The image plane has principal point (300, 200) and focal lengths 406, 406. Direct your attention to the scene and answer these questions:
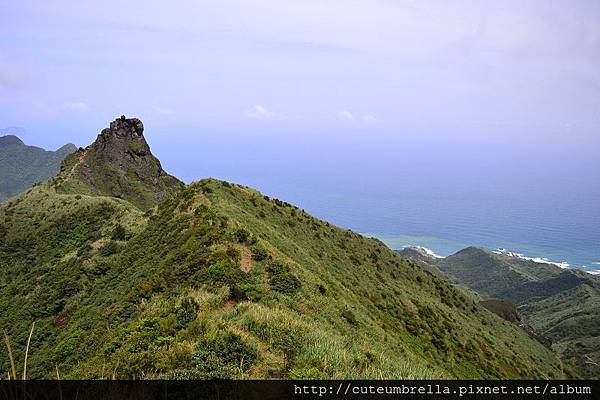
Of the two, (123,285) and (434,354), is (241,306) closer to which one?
(123,285)

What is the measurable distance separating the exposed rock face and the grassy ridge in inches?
1056

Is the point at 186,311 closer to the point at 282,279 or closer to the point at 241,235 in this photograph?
the point at 282,279

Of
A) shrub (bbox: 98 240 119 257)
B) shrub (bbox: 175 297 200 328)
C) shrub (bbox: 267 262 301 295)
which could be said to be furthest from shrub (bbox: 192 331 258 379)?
shrub (bbox: 98 240 119 257)

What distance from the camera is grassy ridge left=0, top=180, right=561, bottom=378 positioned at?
38.4ft

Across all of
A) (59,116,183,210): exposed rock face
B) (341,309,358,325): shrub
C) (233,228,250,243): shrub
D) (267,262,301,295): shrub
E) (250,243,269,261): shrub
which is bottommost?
(341,309,358,325): shrub

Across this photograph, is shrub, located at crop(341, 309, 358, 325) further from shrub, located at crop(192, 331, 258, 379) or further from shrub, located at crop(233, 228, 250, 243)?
shrub, located at crop(192, 331, 258, 379)

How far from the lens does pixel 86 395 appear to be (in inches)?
210

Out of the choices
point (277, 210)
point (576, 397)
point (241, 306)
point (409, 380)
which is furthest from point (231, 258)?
point (277, 210)

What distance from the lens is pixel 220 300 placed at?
17500 mm

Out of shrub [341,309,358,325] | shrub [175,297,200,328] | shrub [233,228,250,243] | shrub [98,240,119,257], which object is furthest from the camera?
shrub [98,240,119,257]

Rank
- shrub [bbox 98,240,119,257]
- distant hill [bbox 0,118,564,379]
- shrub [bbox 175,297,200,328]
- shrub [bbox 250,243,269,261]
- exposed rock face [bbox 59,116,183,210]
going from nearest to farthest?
distant hill [bbox 0,118,564,379], shrub [bbox 175,297,200,328], shrub [bbox 250,243,269,261], shrub [bbox 98,240,119,257], exposed rock face [bbox 59,116,183,210]

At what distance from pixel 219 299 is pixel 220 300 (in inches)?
4.5

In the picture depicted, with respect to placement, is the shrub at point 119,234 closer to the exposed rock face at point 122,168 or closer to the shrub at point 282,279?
the shrub at point 282,279

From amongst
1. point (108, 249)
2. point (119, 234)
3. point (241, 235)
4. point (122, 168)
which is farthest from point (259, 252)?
point (122, 168)
